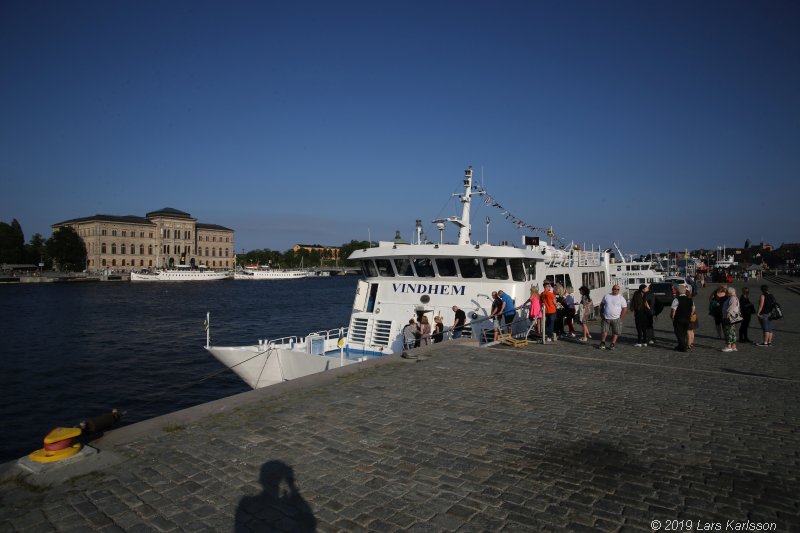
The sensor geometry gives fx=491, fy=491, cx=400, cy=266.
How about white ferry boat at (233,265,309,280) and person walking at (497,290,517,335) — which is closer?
person walking at (497,290,517,335)

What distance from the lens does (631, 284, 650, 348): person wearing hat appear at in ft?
43.8

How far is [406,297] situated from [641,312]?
6917mm

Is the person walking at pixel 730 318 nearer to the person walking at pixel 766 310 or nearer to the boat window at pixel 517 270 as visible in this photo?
the person walking at pixel 766 310

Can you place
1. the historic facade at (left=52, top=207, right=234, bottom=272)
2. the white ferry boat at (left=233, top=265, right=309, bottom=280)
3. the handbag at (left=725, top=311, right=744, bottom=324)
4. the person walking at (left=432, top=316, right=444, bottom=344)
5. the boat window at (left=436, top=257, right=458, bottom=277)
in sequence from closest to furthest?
the handbag at (left=725, top=311, right=744, bottom=324), the person walking at (left=432, top=316, right=444, bottom=344), the boat window at (left=436, top=257, right=458, bottom=277), the historic facade at (left=52, top=207, right=234, bottom=272), the white ferry boat at (left=233, top=265, right=309, bottom=280)

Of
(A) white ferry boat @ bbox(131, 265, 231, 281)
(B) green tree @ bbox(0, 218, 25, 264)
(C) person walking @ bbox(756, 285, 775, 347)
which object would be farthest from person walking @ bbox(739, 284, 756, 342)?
(B) green tree @ bbox(0, 218, 25, 264)

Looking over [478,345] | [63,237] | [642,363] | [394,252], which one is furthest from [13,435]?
[63,237]

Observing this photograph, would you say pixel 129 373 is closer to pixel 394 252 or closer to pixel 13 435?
pixel 13 435

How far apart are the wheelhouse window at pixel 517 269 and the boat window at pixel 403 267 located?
3207 mm

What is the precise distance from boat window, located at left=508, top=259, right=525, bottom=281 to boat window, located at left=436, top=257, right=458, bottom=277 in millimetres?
1756

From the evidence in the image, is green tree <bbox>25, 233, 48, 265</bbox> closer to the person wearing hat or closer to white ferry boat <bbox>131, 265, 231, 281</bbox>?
white ferry boat <bbox>131, 265, 231, 281</bbox>

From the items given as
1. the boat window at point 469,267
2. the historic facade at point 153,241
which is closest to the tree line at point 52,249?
the historic facade at point 153,241

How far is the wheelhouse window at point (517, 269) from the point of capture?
15320 millimetres

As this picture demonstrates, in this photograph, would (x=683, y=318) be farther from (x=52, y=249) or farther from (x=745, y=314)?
(x=52, y=249)

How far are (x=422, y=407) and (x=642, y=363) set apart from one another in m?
6.33
